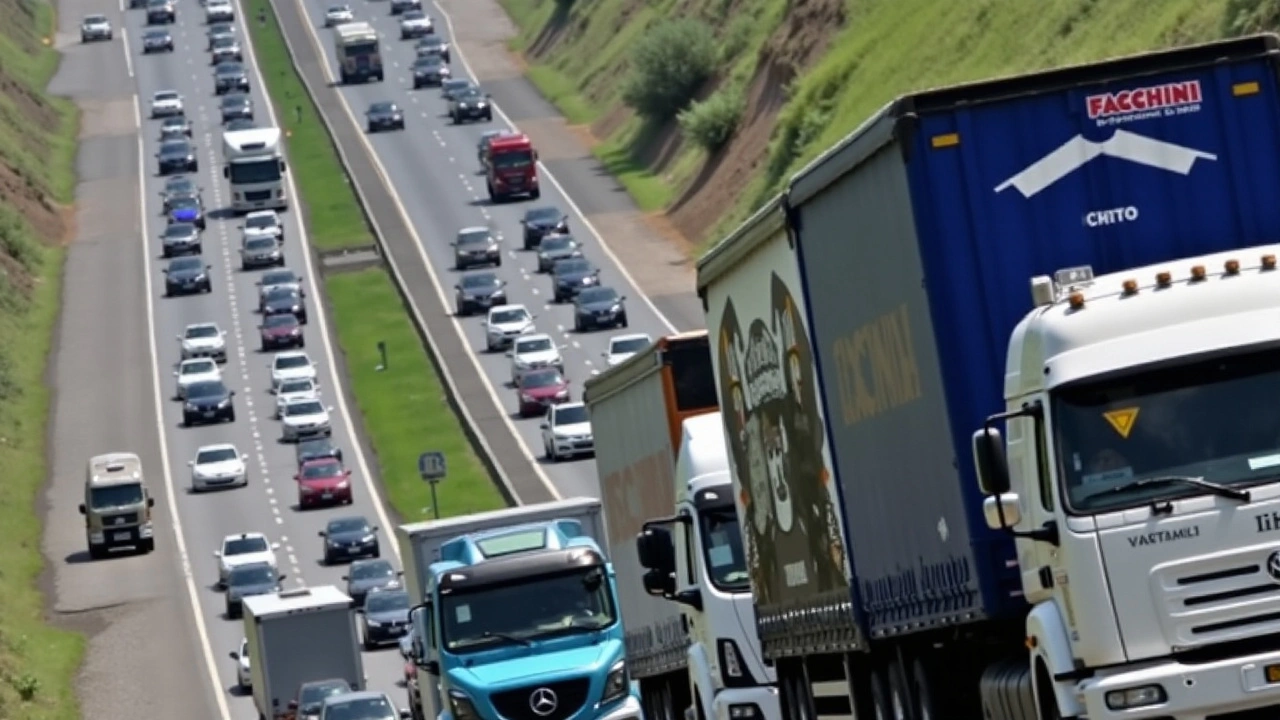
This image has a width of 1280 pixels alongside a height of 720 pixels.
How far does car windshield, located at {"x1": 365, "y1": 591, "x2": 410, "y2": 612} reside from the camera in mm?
59500

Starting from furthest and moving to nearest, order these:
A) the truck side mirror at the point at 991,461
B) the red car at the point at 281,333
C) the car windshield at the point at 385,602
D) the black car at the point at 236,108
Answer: the black car at the point at 236,108 < the red car at the point at 281,333 < the car windshield at the point at 385,602 < the truck side mirror at the point at 991,461

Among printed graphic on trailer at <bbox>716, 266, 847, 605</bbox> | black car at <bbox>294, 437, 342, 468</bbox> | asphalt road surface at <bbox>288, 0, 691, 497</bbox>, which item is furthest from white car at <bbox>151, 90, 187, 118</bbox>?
printed graphic on trailer at <bbox>716, 266, 847, 605</bbox>

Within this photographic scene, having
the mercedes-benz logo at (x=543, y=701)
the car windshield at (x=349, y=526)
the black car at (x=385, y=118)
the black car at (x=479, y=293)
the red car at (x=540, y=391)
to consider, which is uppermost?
the black car at (x=385, y=118)

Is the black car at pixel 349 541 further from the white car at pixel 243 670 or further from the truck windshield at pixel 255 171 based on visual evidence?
the truck windshield at pixel 255 171

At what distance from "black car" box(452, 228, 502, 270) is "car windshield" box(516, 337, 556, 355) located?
16.0 metres

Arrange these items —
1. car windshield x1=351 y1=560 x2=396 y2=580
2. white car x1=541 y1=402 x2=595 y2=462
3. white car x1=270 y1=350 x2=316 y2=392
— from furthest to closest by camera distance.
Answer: white car x1=270 y1=350 x2=316 y2=392 → white car x1=541 y1=402 x2=595 y2=462 → car windshield x1=351 y1=560 x2=396 y2=580

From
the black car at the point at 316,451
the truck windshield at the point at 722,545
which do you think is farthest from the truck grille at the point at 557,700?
the black car at the point at 316,451

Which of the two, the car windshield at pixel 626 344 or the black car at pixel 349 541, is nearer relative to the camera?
the black car at pixel 349 541

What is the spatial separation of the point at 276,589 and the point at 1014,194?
4666cm

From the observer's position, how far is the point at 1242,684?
1425cm

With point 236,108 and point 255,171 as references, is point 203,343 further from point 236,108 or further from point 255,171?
point 236,108

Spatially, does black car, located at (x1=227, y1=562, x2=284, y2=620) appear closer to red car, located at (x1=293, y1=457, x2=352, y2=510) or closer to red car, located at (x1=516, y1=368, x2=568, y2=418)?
red car, located at (x1=293, y1=457, x2=352, y2=510)

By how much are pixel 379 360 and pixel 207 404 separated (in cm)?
667

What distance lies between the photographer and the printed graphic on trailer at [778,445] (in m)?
19.5
